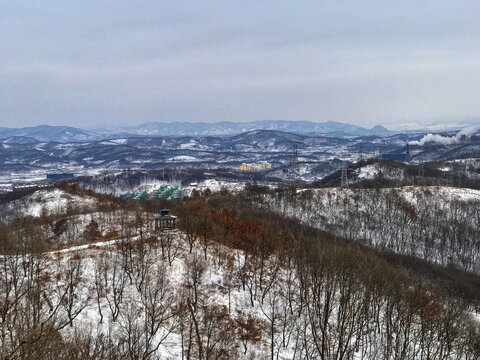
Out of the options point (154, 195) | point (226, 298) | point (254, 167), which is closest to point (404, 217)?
point (226, 298)

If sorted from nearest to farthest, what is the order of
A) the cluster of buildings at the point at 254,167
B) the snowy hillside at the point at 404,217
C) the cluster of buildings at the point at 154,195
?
the snowy hillside at the point at 404,217, the cluster of buildings at the point at 154,195, the cluster of buildings at the point at 254,167

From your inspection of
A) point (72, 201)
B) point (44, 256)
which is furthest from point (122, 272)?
point (72, 201)

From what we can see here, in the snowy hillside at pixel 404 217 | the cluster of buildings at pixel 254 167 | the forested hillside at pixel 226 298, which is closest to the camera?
the forested hillside at pixel 226 298

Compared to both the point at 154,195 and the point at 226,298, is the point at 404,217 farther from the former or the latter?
the point at 154,195

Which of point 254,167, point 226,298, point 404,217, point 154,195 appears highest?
point 154,195

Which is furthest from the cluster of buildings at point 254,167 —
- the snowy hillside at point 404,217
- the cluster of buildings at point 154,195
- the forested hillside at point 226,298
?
the forested hillside at point 226,298

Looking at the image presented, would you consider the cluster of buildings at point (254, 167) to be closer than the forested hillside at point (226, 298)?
No

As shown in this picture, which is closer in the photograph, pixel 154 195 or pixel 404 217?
pixel 404 217

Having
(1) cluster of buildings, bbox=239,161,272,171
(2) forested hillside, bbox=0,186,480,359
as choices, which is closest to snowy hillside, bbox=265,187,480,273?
(2) forested hillside, bbox=0,186,480,359

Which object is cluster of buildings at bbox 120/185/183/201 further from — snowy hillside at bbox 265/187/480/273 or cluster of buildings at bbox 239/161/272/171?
cluster of buildings at bbox 239/161/272/171

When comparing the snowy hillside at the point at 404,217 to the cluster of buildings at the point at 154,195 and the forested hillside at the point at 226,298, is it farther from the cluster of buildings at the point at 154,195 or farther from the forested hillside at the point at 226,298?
the cluster of buildings at the point at 154,195

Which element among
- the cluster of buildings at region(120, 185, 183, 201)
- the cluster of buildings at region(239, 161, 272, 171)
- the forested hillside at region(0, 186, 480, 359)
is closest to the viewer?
the forested hillside at region(0, 186, 480, 359)

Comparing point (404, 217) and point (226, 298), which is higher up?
point (226, 298)

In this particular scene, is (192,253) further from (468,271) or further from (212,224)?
(468,271)
